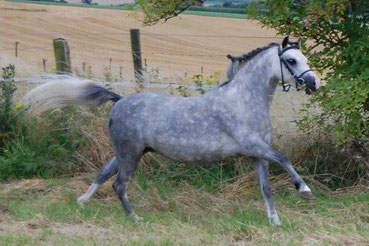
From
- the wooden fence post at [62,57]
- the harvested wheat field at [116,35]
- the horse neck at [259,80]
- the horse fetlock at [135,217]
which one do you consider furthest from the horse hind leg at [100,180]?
the harvested wheat field at [116,35]

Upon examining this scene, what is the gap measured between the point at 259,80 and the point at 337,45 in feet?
5.96

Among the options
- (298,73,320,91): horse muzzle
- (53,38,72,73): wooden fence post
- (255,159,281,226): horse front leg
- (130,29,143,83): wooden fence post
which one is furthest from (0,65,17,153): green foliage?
→ (298,73,320,91): horse muzzle

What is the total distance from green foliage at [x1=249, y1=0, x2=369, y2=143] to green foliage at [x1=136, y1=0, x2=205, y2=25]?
3.13 ft

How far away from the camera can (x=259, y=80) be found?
8.47 meters

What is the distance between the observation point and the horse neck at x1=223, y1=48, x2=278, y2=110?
8430mm

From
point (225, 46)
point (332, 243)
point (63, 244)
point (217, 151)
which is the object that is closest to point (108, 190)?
point (217, 151)

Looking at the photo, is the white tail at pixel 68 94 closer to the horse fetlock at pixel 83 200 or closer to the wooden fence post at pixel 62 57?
the horse fetlock at pixel 83 200

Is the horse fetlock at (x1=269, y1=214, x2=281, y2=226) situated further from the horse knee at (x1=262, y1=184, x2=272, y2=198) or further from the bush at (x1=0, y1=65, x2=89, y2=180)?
the bush at (x1=0, y1=65, x2=89, y2=180)

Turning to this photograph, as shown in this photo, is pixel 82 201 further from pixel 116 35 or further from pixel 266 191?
pixel 116 35

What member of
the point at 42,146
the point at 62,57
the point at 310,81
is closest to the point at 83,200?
the point at 42,146

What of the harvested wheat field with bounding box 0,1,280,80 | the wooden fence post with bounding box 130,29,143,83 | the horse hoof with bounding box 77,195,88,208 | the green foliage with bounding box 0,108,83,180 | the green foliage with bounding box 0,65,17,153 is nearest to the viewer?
the horse hoof with bounding box 77,195,88,208

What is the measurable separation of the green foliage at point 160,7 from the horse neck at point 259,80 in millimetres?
2096

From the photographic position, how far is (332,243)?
7188 mm

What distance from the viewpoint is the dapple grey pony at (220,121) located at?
8.23 metres
